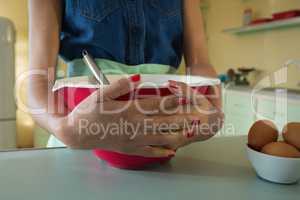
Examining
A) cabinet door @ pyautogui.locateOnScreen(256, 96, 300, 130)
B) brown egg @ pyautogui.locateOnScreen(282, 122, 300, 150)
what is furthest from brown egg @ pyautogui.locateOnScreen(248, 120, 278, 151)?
cabinet door @ pyautogui.locateOnScreen(256, 96, 300, 130)

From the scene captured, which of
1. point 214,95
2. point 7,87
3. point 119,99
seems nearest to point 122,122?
point 119,99

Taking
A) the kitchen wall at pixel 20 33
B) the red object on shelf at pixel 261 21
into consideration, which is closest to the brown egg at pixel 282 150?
the red object on shelf at pixel 261 21

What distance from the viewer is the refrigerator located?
1.80m

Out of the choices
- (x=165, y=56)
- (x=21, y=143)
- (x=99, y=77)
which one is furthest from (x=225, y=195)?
(x=21, y=143)

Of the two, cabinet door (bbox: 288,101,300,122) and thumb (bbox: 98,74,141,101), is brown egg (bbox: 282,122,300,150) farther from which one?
cabinet door (bbox: 288,101,300,122)

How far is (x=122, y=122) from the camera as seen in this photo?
11.7 inches

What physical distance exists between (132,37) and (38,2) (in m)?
0.17

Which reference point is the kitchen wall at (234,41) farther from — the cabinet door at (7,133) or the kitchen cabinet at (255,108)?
the cabinet door at (7,133)

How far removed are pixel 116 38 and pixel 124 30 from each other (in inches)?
0.9

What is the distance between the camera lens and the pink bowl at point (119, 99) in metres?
0.31

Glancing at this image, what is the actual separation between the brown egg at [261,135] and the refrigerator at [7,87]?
1.79 meters

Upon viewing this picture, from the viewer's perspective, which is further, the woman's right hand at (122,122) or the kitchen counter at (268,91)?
the kitchen counter at (268,91)

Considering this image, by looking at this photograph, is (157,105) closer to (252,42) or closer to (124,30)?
(124,30)

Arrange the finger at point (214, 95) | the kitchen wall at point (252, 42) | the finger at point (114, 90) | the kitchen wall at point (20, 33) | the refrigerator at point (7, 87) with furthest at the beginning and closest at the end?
the kitchen wall at point (20, 33), the kitchen wall at point (252, 42), the refrigerator at point (7, 87), the finger at point (214, 95), the finger at point (114, 90)
